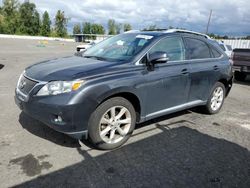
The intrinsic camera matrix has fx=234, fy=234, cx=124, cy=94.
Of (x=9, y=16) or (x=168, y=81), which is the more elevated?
(x=9, y=16)

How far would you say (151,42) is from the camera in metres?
3.88

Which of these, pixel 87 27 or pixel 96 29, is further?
pixel 87 27

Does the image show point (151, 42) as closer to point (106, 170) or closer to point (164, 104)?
point (164, 104)

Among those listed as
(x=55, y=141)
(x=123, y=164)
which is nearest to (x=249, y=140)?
(x=123, y=164)

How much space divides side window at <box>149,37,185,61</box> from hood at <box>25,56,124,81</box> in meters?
0.95

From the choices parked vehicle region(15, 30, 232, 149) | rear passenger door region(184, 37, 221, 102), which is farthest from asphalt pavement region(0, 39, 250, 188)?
rear passenger door region(184, 37, 221, 102)

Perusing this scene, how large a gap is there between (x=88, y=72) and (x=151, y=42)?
1.29 meters

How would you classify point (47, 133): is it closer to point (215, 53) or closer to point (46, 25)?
point (215, 53)

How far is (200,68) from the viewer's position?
4.57 m

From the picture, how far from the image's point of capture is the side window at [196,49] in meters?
4.48

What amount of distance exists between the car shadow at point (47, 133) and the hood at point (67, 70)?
993 mm

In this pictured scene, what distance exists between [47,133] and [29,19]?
74544mm

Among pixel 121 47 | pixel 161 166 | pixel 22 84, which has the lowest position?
pixel 161 166

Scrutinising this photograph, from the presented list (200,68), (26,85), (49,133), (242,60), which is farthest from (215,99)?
(242,60)
